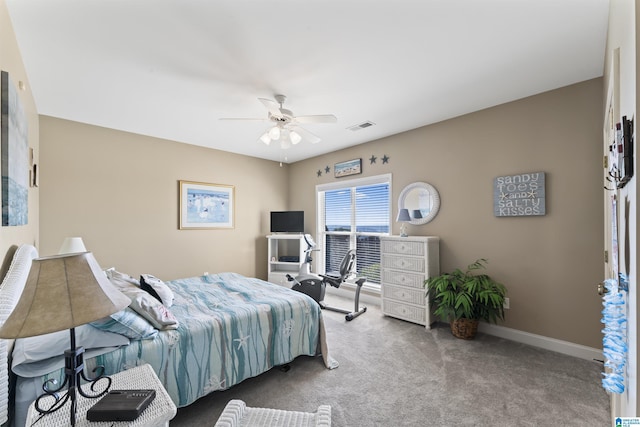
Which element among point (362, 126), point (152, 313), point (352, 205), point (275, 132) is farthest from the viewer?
point (352, 205)

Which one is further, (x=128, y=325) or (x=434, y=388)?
(x=434, y=388)

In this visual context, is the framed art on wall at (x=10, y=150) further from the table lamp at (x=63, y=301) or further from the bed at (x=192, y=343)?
the table lamp at (x=63, y=301)

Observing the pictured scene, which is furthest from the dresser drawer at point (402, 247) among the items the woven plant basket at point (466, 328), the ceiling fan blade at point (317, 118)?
the ceiling fan blade at point (317, 118)

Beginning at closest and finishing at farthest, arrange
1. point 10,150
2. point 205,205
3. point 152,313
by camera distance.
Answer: point 10,150
point 152,313
point 205,205

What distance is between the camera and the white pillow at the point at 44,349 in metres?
1.37

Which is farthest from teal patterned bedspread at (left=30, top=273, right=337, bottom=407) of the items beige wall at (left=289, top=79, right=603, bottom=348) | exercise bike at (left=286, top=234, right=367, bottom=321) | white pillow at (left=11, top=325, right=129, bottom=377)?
beige wall at (left=289, top=79, right=603, bottom=348)

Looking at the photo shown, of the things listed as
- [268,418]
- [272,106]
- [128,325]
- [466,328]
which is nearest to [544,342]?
[466,328]

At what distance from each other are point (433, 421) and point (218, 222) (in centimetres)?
415

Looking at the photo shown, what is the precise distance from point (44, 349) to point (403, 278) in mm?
3311

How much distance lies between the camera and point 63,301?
911 millimetres

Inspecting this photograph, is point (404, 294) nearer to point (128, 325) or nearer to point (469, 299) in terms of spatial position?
point (469, 299)

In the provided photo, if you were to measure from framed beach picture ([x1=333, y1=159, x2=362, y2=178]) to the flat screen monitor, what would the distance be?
1.03 meters

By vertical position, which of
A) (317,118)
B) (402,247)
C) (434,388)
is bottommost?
(434,388)

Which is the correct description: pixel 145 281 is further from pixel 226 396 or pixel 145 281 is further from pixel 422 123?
pixel 422 123
